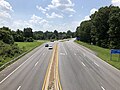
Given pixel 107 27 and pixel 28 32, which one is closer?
pixel 107 27

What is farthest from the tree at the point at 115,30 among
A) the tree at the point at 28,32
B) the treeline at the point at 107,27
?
the tree at the point at 28,32

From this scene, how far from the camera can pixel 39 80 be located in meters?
22.6

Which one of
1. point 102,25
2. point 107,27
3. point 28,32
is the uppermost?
point 102,25

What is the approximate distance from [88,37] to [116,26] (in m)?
46.4

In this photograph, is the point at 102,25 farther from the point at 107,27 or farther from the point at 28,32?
the point at 28,32

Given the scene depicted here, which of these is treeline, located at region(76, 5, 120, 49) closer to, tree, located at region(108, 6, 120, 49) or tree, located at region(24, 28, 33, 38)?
tree, located at region(108, 6, 120, 49)

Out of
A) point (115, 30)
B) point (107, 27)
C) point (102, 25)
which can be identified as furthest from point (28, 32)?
point (115, 30)

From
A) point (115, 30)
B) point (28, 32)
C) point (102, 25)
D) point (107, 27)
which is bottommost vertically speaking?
point (28, 32)

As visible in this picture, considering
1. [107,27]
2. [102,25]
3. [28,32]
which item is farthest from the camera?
[28,32]

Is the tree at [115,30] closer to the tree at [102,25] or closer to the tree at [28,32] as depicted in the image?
the tree at [102,25]

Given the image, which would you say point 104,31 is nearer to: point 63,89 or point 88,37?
point 88,37

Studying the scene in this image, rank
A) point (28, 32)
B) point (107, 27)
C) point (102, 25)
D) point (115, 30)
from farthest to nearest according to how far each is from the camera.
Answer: point (28, 32)
point (102, 25)
point (107, 27)
point (115, 30)

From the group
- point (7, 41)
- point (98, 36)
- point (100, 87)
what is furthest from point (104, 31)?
point (100, 87)

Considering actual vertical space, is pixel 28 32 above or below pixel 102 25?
below
